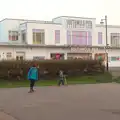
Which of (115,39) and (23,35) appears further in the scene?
(115,39)

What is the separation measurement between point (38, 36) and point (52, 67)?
98.2 feet

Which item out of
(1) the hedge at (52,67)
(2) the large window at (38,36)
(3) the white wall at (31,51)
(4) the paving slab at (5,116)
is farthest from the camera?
(2) the large window at (38,36)

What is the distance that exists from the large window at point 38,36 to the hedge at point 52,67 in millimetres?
26569

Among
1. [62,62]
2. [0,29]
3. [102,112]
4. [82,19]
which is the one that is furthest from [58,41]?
[102,112]

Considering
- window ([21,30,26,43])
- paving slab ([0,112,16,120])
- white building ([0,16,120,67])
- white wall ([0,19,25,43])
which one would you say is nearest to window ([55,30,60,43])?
white building ([0,16,120,67])

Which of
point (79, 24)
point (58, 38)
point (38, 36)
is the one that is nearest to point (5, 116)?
point (38, 36)

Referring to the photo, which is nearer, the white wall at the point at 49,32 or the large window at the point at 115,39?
the white wall at the point at 49,32

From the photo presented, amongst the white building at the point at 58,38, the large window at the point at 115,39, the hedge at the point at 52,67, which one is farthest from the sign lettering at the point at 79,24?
the hedge at the point at 52,67

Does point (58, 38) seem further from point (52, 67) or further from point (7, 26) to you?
point (52, 67)

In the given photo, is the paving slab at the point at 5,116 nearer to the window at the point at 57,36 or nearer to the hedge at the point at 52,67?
the hedge at the point at 52,67

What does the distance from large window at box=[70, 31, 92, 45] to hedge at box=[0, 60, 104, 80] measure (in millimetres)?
28296

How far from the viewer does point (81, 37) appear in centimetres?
6950

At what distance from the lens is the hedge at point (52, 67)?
34312 millimetres

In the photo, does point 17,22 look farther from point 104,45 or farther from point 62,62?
point 62,62
